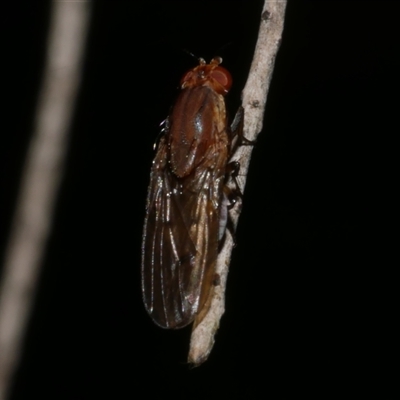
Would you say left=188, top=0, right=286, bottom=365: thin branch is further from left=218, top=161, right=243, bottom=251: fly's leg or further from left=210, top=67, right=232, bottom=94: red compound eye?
left=210, top=67, right=232, bottom=94: red compound eye

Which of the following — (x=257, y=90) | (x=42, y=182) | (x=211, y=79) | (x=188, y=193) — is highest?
(x=211, y=79)

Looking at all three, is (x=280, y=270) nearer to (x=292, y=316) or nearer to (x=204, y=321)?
(x=292, y=316)

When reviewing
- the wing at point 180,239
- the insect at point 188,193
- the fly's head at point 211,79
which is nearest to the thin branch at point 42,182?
the wing at point 180,239

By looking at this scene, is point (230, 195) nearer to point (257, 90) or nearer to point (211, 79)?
point (211, 79)

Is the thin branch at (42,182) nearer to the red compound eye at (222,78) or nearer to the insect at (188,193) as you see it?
the insect at (188,193)

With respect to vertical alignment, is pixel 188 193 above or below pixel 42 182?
above

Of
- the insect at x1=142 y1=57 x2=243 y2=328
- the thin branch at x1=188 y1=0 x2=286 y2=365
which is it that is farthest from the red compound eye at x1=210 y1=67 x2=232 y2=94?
the thin branch at x1=188 y1=0 x2=286 y2=365

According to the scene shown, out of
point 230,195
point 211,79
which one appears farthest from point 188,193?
point 211,79
